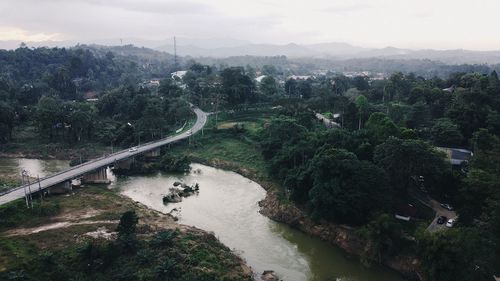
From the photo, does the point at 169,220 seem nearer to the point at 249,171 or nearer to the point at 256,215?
the point at 256,215

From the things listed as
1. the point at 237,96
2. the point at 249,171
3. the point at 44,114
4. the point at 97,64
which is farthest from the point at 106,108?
the point at 97,64

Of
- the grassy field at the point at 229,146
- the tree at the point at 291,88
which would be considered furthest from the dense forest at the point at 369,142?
the tree at the point at 291,88

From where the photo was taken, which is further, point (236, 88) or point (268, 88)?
point (268, 88)

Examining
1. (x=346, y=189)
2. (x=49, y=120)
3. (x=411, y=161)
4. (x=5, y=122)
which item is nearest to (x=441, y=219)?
(x=411, y=161)

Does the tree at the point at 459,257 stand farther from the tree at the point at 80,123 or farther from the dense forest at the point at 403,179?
the tree at the point at 80,123

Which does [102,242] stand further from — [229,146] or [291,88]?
[291,88]

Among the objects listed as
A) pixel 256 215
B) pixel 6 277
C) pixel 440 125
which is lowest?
pixel 256 215

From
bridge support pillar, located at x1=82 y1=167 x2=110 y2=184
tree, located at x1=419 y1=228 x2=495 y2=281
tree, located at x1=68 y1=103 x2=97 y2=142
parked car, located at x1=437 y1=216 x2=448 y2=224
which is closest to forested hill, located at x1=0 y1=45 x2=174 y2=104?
tree, located at x1=68 y1=103 x2=97 y2=142
